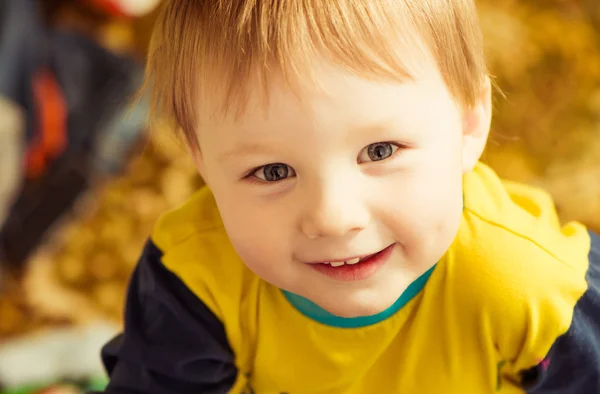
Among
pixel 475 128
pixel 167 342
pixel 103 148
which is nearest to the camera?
pixel 475 128

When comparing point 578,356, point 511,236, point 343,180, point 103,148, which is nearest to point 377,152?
point 343,180

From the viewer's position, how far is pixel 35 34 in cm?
171

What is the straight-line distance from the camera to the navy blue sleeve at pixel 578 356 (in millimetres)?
750

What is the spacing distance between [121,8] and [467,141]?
131 centimetres

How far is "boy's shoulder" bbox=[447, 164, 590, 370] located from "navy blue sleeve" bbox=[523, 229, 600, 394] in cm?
1

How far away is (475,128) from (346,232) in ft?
0.63

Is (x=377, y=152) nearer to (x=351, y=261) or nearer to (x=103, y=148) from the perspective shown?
(x=351, y=261)

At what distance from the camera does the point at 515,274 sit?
0.75 m

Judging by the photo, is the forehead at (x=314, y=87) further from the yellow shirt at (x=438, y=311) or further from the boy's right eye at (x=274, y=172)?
the yellow shirt at (x=438, y=311)

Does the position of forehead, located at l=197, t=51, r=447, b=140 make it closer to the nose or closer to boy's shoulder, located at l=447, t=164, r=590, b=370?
the nose

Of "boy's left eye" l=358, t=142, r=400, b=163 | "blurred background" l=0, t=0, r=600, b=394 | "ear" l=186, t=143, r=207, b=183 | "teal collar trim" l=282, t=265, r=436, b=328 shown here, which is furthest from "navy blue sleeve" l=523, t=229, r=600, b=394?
"blurred background" l=0, t=0, r=600, b=394

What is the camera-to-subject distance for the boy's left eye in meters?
0.64

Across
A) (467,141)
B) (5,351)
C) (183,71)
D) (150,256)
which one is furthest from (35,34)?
(467,141)

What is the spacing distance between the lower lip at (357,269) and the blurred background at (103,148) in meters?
0.99
